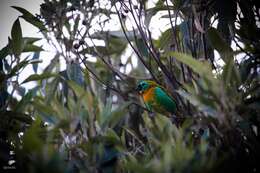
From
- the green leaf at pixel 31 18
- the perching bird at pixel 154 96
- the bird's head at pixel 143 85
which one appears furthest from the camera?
the bird's head at pixel 143 85

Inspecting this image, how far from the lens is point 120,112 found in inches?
58.1

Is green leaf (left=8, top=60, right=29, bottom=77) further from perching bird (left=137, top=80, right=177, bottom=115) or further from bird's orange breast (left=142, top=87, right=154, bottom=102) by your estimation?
bird's orange breast (left=142, top=87, right=154, bottom=102)

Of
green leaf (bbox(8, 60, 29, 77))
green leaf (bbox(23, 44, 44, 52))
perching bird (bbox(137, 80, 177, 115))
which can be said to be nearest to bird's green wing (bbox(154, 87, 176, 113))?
perching bird (bbox(137, 80, 177, 115))

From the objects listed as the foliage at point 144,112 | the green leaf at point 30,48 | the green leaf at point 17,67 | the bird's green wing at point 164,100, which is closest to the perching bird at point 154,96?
the bird's green wing at point 164,100

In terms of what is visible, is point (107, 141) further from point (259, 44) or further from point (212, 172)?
point (259, 44)

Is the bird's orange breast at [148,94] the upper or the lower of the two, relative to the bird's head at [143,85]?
lower

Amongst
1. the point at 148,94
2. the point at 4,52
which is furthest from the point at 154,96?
the point at 4,52

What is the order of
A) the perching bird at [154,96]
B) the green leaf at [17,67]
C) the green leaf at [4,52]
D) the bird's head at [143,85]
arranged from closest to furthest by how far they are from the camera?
the green leaf at [17,67], the green leaf at [4,52], the perching bird at [154,96], the bird's head at [143,85]

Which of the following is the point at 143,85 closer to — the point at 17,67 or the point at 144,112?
the point at 144,112

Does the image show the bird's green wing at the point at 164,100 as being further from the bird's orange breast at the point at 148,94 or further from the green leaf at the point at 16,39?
the green leaf at the point at 16,39

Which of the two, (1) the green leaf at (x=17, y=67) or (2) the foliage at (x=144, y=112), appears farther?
(1) the green leaf at (x=17, y=67)

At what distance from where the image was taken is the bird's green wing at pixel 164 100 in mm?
2871

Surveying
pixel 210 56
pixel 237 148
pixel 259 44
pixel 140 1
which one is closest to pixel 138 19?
pixel 140 1

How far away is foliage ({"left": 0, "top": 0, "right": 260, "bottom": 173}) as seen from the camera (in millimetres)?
1244
